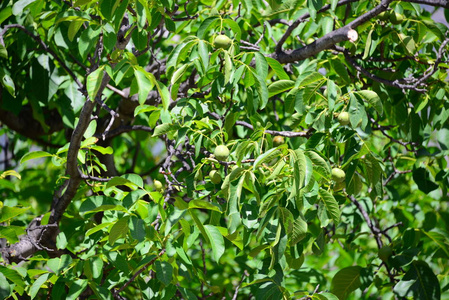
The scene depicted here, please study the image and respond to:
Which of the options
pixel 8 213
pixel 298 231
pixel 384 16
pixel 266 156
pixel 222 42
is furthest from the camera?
pixel 384 16

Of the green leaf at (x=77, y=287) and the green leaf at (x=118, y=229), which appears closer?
the green leaf at (x=118, y=229)

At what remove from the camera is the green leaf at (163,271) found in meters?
1.60

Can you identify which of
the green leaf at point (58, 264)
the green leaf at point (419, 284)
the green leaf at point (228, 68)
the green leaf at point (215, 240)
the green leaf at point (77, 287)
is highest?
the green leaf at point (228, 68)

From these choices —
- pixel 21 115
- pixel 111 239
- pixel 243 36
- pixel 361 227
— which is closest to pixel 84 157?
pixel 111 239

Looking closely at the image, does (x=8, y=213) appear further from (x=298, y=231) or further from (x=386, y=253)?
(x=386, y=253)

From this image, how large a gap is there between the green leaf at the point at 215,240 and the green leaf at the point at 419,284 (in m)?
0.96

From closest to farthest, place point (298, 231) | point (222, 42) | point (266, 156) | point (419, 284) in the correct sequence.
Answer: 1. point (266, 156)
2. point (298, 231)
3. point (222, 42)
4. point (419, 284)

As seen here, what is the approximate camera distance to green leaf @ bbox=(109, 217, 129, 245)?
157 cm

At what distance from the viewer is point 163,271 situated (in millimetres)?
1611

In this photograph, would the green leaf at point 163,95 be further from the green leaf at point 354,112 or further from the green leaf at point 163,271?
the green leaf at point 354,112

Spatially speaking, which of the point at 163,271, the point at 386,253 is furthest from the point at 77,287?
the point at 386,253

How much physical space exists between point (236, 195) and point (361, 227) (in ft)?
6.65

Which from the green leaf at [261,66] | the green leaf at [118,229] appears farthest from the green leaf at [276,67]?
the green leaf at [118,229]

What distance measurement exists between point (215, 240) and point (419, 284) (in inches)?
41.1
